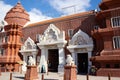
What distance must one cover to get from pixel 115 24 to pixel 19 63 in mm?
17286

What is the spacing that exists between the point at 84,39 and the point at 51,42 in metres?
5.43

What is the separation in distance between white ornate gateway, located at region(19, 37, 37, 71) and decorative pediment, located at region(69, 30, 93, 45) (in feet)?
23.7

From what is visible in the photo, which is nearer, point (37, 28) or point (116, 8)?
point (116, 8)

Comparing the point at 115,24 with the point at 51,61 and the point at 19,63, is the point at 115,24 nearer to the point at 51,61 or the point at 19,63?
the point at 51,61

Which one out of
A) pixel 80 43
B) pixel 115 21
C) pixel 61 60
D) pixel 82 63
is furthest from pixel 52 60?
pixel 115 21

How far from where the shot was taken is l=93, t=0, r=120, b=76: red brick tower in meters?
18.6

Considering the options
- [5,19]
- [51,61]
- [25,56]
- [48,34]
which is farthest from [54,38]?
[5,19]

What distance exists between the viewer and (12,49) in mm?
30516

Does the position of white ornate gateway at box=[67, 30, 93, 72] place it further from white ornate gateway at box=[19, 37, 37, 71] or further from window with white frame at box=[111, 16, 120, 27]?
white ornate gateway at box=[19, 37, 37, 71]

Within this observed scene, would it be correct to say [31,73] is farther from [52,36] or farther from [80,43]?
[52,36]

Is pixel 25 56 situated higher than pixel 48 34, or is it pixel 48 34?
pixel 48 34

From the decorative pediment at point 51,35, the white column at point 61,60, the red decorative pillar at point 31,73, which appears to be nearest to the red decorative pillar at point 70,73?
the red decorative pillar at point 31,73

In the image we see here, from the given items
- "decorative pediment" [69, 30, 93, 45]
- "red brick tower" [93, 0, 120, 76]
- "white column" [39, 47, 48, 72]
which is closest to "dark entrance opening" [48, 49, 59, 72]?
"white column" [39, 47, 48, 72]

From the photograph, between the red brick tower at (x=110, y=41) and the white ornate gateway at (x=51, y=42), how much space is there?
6.29 m
